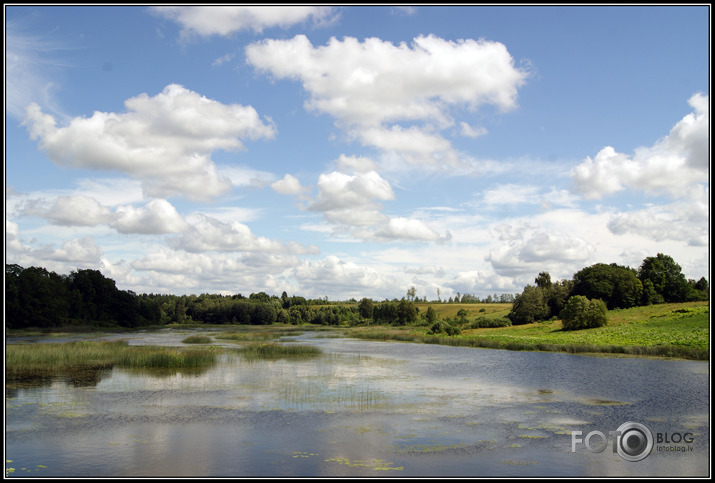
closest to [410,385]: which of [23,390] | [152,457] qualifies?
[152,457]

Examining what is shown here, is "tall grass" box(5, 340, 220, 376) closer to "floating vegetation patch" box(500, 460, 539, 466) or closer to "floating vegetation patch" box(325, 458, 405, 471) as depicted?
"floating vegetation patch" box(325, 458, 405, 471)

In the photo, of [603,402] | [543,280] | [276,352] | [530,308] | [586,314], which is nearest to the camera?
[603,402]

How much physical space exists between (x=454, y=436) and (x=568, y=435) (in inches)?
184

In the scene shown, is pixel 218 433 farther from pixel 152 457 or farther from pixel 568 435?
pixel 568 435

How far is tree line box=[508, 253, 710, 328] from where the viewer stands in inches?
3497

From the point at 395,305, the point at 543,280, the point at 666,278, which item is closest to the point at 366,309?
the point at 395,305

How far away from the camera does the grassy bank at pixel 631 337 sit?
165ft

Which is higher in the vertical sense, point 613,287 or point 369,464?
point 613,287

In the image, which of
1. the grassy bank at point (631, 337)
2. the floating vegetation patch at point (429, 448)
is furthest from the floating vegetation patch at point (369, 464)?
the grassy bank at point (631, 337)

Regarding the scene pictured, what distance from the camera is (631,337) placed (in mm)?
58906

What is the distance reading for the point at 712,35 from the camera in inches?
653

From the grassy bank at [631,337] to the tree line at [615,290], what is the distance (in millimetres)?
6744

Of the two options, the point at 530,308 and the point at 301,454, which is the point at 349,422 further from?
the point at 530,308

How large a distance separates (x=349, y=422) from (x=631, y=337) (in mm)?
48181
